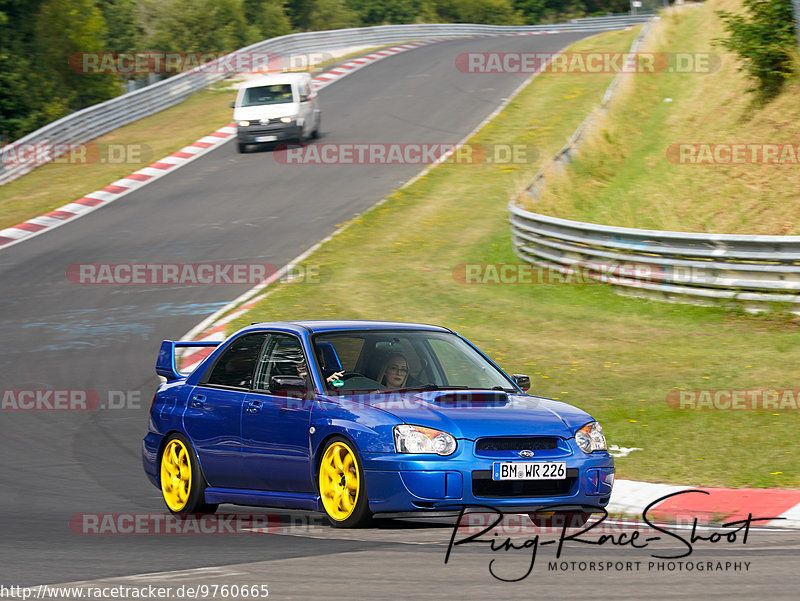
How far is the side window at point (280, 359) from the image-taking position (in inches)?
333

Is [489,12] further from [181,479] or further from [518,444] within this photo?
[518,444]

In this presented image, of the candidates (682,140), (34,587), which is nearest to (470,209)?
(682,140)

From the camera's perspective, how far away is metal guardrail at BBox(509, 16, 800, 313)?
1582cm

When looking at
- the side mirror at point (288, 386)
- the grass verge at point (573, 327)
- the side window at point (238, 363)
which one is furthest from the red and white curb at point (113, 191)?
the side mirror at point (288, 386)

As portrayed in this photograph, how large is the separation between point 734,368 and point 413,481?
7.08 metres

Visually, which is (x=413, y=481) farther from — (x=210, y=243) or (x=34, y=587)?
(x=210, y=243)

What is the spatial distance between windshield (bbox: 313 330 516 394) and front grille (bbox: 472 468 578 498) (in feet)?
3.43

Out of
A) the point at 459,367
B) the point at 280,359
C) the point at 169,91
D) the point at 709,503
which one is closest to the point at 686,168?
the point at 709,503

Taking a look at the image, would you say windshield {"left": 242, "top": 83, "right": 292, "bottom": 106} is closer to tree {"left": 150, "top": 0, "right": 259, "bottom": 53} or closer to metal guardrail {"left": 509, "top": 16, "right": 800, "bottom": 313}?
metal guardrail {"left": 509, "top": 16, "right": 800, "bottom": 313}

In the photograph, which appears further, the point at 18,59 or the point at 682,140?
the point at 18,59

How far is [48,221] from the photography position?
26812 mm

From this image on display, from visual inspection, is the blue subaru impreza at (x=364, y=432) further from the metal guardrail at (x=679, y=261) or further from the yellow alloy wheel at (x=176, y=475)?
the metal guardrail at (x=679, y=261)

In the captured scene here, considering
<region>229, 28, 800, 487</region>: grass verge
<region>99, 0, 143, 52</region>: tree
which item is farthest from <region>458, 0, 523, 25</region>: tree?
<region>229, 28, 800, 487</region>: grass verge

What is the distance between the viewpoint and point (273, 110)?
31234mm
